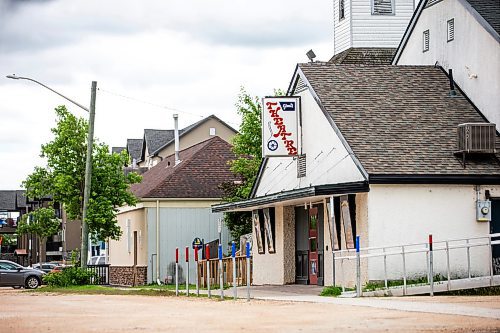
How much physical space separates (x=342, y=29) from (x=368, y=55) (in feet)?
6.81

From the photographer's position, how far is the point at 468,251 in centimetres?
2819

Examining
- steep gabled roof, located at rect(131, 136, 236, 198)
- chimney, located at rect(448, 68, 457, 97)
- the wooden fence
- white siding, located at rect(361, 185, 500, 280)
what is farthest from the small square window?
steep gabled roof, located at rect(131, 136, 236, 198)

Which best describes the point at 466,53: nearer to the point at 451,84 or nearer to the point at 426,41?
the point at 451,84

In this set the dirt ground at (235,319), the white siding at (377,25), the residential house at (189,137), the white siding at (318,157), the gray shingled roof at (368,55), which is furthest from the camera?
the residential house at (189,137)

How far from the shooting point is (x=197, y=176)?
53094mm

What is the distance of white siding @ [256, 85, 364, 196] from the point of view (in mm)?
30641

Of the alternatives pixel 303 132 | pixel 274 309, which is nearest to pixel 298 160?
pixel 303 132

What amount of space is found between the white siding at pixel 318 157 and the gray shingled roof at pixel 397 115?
1.70 feet

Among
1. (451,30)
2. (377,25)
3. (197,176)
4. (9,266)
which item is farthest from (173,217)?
(451,30)

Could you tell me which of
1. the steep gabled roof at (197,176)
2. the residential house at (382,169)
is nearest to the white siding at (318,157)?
the residential house at (382,169)

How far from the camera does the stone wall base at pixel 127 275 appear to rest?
5157 cm

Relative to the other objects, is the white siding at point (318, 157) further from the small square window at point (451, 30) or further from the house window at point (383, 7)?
the house window at point (383, 7)

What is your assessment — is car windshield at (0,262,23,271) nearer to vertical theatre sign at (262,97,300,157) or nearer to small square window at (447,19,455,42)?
vertical theatre sign at (262,97,300,157)

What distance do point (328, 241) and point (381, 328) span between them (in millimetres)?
17280
